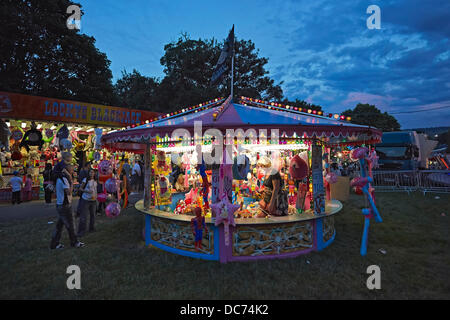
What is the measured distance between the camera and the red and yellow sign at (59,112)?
11.1 metres

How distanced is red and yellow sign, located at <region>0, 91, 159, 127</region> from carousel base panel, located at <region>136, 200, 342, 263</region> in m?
7.83

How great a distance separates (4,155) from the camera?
11945 millimetres

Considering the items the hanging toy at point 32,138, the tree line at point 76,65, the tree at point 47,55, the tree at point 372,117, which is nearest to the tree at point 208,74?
the tree line at point 76,65

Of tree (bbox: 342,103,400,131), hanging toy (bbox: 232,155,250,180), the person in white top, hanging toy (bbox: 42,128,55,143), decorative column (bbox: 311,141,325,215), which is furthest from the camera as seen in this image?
tree (bbox: 342,103,400,131)

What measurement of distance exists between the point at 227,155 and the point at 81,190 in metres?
4.50

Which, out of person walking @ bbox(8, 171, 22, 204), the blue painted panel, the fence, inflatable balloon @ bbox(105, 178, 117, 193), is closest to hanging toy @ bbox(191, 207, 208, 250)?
the blue painted panel

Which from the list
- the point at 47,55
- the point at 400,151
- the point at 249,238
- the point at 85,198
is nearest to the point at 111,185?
the point at 85,198

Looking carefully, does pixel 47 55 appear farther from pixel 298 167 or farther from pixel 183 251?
pixel 298 167

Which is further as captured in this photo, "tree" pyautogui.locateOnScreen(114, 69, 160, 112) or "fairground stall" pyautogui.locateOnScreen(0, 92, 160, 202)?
"tree" pyautogui.locateOnScreen(114, 69, 160, 112)

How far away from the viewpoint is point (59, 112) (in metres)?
12.5

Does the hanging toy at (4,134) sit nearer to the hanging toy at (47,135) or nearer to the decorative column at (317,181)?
Answer: the hanging toy at (47,135)

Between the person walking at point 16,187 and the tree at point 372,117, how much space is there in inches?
1546

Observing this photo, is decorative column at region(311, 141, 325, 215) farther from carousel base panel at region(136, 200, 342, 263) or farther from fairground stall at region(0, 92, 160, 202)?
fairground stall at region(0, 92, 160, 202)

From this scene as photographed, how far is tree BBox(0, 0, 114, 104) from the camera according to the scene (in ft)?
57.7
